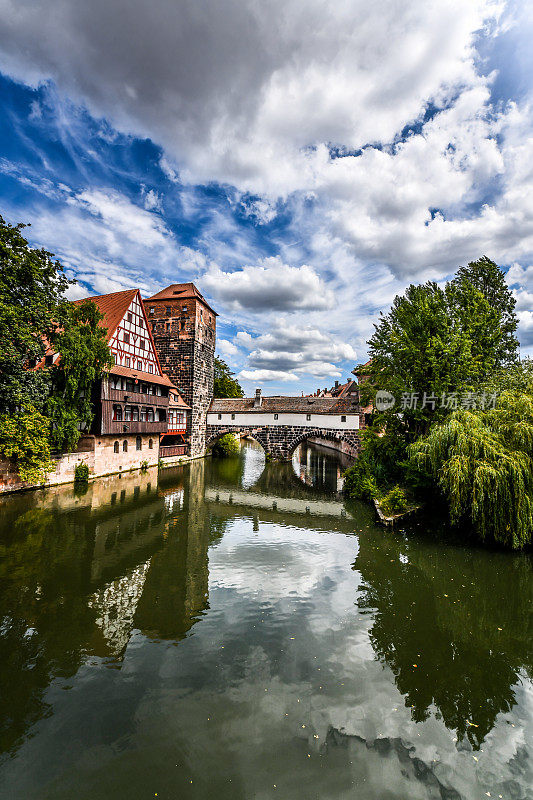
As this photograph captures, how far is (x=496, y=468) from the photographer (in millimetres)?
10055

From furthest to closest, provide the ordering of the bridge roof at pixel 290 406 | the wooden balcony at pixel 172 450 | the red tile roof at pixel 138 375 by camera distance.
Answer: the bridge roof at pixel 290 406
the wooden balcony at pixel 172 450
the red tile roof at pixel 138 375

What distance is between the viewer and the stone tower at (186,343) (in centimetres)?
3238

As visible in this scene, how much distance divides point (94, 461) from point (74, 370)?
18.3ft

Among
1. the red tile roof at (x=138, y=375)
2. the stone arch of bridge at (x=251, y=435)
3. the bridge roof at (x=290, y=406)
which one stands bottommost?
the stone arch of bridge at (x=251, y=435)

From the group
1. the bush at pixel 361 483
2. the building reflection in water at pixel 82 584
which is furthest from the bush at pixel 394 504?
the building reflection in water at pixel 82 584

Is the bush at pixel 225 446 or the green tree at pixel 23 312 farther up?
the green tree at pixel 23 312

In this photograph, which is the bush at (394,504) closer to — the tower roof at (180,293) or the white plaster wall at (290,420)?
the white plaster wall at (290,420)

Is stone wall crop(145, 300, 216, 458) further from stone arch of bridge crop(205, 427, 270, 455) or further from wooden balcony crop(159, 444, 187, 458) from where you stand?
wooden balcony crop(159, 444, 187, 458)

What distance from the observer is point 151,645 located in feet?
20.0

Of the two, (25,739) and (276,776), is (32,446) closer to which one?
(25,739)

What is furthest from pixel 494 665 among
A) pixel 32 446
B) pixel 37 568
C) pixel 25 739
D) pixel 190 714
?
pixel 32 446

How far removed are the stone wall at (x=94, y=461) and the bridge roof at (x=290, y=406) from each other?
9.47 m

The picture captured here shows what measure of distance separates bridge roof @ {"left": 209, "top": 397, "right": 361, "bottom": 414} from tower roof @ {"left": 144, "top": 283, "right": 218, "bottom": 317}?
34.5ft

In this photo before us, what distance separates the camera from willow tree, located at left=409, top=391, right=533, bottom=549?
9805 millimetres
